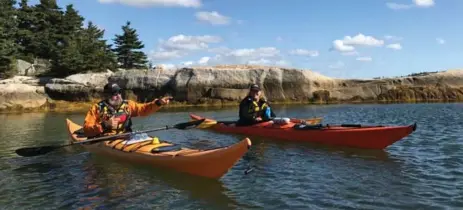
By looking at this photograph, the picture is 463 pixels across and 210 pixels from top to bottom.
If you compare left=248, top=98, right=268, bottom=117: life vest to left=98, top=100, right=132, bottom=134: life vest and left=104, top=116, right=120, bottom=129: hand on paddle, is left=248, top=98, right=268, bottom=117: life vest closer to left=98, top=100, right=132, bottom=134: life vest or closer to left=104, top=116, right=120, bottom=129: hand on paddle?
left=98, top=100, right=132, bottom=134: life vest

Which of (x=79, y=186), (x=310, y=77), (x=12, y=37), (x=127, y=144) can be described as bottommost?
(x=79, y=186)

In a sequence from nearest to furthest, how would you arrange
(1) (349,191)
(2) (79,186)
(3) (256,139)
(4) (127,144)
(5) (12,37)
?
(1) (349,191)
(2) (79,186)
(4) (127,144)
(3) (256,139)
(5) (12,37)

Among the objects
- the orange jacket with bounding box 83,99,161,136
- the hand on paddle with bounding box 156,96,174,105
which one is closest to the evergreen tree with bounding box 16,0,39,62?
the orange jacket with bounding box 83,99,161,136

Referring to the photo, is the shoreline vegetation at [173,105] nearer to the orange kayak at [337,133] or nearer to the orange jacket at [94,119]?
the orange kayak at [337,133]

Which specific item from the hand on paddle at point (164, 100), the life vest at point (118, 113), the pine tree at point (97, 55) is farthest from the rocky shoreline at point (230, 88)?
the hand on paddle at point (164, 100)

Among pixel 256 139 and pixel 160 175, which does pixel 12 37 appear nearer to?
pixel 256 139

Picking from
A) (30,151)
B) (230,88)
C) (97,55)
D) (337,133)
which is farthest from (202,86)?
(30,151)

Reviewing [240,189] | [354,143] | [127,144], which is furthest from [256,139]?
[240,189]

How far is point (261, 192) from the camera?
6.74 metres

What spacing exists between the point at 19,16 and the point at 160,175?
34.2 m

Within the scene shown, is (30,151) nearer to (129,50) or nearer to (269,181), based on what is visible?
(269,181)

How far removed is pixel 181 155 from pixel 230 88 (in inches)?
904

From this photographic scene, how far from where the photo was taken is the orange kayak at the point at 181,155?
22.2ft

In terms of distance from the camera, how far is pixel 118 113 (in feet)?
31.1
